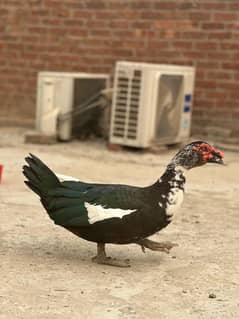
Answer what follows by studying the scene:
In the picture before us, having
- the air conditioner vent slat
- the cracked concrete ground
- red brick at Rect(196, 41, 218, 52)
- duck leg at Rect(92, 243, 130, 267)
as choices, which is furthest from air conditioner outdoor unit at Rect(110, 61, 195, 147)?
duck leg at Rect(92, 243, 130, 267)

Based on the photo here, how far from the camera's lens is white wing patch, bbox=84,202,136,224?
3.71 metres

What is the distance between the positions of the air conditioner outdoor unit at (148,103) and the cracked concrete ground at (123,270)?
181cm

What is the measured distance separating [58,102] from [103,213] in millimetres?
5057

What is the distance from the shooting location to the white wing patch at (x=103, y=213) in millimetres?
3705

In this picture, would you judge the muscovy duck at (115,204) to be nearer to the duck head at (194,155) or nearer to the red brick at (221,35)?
the duck head at (194,155)

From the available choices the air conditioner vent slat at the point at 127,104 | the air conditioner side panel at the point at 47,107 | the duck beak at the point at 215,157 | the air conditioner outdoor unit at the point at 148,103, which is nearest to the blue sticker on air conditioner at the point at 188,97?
the air conditioner outdoor unit at the point at 148,103

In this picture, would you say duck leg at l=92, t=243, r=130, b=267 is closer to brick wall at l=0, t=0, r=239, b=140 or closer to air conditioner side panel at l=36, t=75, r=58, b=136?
air conditioner side panel at l=36, t=75, r=58, b=136

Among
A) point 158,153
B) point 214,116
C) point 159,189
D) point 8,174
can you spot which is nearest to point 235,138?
point 214,116

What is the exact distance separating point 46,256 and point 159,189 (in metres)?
0.76

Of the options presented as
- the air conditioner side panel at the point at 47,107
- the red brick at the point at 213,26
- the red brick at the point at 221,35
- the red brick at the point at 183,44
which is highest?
the red brick at the point at 213,26

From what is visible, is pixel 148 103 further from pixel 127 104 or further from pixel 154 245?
pixel 154 245

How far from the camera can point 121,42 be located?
30.7 ft

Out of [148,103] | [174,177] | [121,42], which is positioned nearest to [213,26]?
[121,42]

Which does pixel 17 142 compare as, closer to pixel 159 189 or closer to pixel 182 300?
pixel 159 189
